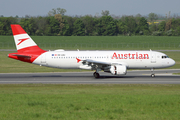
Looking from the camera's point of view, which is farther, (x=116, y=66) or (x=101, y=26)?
(x=101, y=26)

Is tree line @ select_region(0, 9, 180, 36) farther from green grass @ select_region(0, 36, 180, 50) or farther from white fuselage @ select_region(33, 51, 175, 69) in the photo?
white fuselage @ select_region(33, 51, 175, 69)

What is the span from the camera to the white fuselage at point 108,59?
117ft

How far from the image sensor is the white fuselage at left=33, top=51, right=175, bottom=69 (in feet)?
117

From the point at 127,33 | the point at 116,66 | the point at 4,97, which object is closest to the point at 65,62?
the point at 116,66

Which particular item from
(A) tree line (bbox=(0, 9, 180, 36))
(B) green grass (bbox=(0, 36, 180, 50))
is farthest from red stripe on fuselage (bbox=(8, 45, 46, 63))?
(A) tree line (bbox=(0, 9, 180, 36))

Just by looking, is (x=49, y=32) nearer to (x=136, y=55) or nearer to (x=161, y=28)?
(x=161, y=28)

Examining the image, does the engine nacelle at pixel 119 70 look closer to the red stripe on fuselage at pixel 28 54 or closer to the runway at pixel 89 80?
the runway at pixel 89 80

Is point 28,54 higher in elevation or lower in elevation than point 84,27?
lower

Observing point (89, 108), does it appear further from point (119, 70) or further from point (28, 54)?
point (28, 54)

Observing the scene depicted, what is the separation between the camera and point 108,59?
3594 centimetres

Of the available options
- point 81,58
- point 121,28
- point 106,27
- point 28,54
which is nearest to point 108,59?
point 81,58

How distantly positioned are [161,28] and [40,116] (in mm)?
178026

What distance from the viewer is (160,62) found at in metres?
36.2

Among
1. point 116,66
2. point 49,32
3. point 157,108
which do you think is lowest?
point 157,108
